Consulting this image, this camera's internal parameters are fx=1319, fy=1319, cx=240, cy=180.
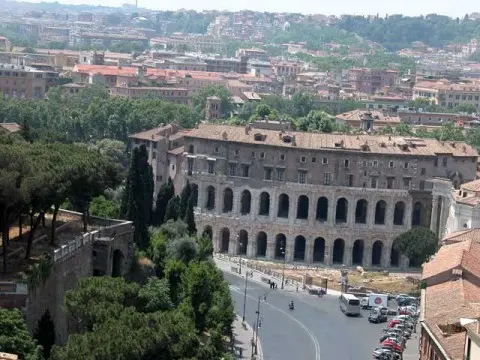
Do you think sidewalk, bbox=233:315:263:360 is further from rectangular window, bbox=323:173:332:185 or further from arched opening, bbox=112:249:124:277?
rectangular window, bbox=323:173:332:185

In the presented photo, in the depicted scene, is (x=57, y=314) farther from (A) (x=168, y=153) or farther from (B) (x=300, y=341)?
(A) (x=168, y=153)

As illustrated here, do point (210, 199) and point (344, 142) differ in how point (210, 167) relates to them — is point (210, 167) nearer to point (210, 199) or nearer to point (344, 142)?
point (210, 199)

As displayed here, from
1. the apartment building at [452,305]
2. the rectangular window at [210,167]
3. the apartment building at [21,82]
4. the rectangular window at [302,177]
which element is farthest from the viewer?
the apartment building at [21,82]

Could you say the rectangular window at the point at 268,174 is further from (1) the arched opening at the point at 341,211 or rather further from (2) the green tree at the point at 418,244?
(2) the green tree at the point at 418,244

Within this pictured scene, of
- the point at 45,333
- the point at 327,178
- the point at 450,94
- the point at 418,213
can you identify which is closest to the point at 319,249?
the point at 327,178

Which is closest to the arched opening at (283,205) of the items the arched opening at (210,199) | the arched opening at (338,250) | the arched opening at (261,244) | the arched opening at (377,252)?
the arched opening at (261,244)

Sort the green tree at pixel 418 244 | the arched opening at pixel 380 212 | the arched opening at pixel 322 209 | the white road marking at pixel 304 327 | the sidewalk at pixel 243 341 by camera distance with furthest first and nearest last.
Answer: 1. the arched opening at pixel 380 212
2. the arched opening at pixel 322 209
3. the green tree at pixel 418 244
4. the white road marking at pixel 304 327
5. the sidewalk at pixel 243 341

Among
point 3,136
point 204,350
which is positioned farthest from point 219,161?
point 204,350

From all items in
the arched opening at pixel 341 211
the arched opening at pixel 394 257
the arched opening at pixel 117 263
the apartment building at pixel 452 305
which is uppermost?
the apartment building at pixel 452 305
